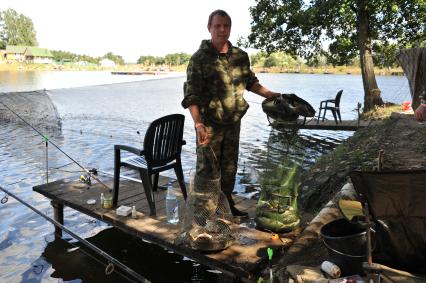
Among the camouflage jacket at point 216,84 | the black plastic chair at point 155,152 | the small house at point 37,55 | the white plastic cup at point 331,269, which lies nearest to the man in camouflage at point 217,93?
the camouflage jacket at point 216,84

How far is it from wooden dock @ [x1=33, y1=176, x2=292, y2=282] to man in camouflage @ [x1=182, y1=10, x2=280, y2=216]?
0.78 m

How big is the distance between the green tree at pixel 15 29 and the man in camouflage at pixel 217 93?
420ft

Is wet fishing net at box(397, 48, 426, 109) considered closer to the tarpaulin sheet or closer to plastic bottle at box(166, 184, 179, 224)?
plastic bottle at box(166, 184, 179, 224)

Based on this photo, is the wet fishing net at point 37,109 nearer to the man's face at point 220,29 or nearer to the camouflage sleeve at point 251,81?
the camouflage sleeve at point 251,81

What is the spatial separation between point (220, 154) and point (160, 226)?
1052 mm

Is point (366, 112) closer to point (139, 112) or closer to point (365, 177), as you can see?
point (139, 112)

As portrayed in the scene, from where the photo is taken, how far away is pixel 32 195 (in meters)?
6.91

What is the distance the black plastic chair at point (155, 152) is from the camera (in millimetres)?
4367

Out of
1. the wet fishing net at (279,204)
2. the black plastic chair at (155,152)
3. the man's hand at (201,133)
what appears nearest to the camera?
the man's hand at (201,133)

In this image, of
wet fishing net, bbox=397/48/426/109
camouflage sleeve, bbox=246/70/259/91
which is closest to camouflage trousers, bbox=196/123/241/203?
camouflage sleeve, bbox=246/70/259/91

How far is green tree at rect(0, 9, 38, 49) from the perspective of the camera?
4449 inches

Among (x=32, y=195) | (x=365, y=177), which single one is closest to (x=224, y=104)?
(x=365, y=177)

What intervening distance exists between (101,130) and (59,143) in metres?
2.64

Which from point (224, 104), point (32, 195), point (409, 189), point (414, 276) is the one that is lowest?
point (32, 195)
